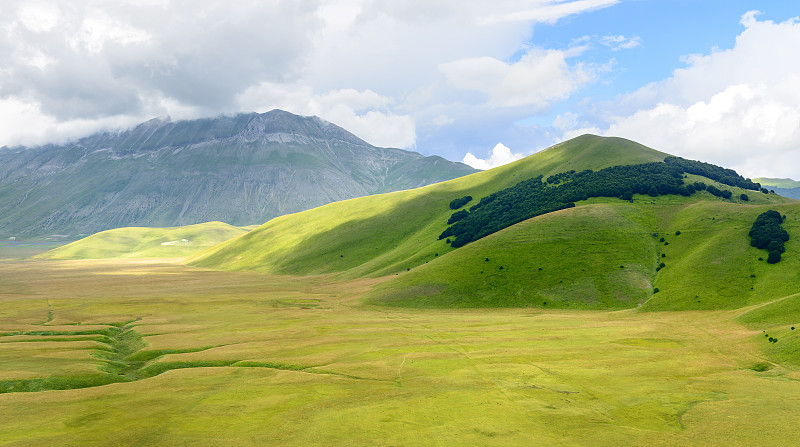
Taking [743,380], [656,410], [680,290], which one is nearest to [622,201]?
[680,290]

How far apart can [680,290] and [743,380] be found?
47890mm

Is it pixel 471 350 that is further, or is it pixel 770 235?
pixel 770 235

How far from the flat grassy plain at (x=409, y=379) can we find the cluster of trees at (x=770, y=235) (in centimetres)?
2601

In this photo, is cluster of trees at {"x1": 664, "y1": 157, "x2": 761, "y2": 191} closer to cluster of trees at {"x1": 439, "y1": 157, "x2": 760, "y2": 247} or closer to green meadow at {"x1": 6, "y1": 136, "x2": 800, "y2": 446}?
cluster of trees at {"x1": 439, "y1": 157, "x2": 760, "y2": 247}

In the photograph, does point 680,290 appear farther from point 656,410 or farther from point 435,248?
point 435,248

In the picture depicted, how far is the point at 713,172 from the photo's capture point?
185 m

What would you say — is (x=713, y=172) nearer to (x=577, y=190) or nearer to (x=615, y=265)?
(x=577, y=190)

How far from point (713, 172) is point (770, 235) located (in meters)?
107

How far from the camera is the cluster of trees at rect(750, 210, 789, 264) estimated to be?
89438 mm

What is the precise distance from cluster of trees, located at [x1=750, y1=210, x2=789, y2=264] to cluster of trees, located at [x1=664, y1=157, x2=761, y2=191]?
8248cm

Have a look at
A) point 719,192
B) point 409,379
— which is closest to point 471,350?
point 409,379

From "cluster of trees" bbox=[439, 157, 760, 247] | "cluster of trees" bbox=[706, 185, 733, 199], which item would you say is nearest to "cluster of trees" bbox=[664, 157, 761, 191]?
"cluster of trees" bbox=[439, 157, 760, 247]

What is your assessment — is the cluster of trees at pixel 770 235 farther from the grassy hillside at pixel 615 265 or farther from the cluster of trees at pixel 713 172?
the cluster of trees at pixel 713 172

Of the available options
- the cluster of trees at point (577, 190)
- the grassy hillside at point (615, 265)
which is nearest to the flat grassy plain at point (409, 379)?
the grassy hillside at point (615, 265)
